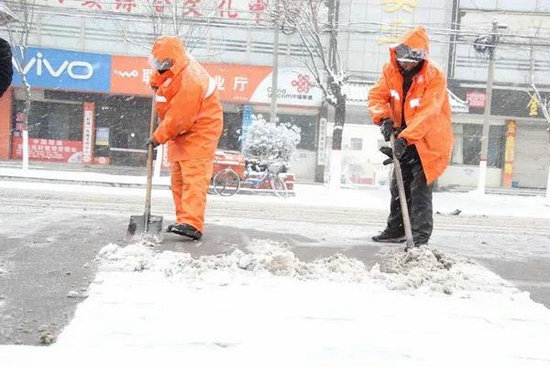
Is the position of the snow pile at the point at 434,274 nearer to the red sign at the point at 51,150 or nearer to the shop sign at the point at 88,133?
the shop sign at the point at 88,133

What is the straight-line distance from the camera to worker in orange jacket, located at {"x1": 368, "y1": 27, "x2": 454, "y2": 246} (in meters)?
4.55

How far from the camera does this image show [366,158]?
71.4 feet

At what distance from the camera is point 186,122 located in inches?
186

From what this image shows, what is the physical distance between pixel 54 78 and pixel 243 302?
22.1m

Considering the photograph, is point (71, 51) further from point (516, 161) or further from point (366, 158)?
point (516, 161)

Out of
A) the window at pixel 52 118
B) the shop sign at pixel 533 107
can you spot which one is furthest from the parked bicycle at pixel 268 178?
the shop sign at pixel 533 107

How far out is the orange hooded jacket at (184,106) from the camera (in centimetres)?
470

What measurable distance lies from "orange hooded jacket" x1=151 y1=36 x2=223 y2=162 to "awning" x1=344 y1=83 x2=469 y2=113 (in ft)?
57.2

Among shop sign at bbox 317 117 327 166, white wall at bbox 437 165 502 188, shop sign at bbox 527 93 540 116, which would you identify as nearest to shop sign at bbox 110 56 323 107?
shop sign at bbox 317 117 327 166

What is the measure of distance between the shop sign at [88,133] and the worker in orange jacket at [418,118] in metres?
21.0

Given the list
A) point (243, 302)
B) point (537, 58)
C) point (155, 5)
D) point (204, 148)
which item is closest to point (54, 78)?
point (155, 5)

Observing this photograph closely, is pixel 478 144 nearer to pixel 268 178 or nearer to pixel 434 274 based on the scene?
pixel 268 178

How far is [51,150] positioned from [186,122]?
21.3 metres

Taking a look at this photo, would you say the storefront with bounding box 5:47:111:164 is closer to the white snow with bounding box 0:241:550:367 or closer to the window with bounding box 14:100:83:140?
the window with bounding box 14:100:83:140
